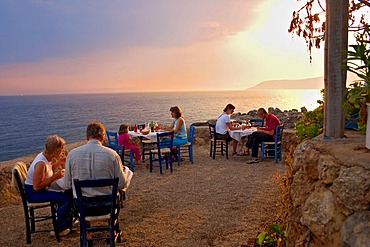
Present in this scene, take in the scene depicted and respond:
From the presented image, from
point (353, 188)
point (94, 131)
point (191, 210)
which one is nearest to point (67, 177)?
point (94, 131)

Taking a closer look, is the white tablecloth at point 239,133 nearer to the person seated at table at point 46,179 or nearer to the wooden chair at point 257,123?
the wooden chair at point 257,123

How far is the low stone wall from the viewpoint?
5.68 ft

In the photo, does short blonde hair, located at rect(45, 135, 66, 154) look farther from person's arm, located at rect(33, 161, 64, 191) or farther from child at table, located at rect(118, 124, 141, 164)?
child at table, located at rect(118, 124, 141, 164)

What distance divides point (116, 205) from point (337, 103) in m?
2.42

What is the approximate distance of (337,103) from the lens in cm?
272

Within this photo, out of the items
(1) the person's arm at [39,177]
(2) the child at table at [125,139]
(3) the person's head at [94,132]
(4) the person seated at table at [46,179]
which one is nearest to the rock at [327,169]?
(3) the person's head at [94,132]

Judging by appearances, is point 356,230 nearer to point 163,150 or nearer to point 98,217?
→ point 98,217

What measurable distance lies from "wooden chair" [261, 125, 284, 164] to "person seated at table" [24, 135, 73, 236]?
5.23m

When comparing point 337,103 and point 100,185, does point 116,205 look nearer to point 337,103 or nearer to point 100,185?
point 100,185

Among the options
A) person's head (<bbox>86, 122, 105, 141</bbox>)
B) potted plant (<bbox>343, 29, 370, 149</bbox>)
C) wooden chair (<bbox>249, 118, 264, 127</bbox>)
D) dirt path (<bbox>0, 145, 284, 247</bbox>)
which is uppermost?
potted plant (<bbox>343, 29, 370, 149</bbox>)

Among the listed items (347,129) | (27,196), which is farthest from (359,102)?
(27,196)

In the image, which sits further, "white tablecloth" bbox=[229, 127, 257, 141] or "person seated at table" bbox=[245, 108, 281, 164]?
"white tablecloth" bbox=[229, 127, 257, 141]

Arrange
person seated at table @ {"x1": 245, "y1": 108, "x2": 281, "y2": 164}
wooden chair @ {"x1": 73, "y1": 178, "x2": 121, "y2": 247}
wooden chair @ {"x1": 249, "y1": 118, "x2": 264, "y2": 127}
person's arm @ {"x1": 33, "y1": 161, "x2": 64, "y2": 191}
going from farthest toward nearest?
wooden chair @ {"x1": 249, "y1": 118, "x2": 264, "y2": 127}, person seated at table @ {"x1": 245, "y1": 108, "x2": 281, "y2": 164}, person's arm @ {"x1": 33, "y1": 161, "x2": 64, "y2": 191}, wooden chair @ {"x1": 73, "y1": 178, "x2": 121, "y2": 247}

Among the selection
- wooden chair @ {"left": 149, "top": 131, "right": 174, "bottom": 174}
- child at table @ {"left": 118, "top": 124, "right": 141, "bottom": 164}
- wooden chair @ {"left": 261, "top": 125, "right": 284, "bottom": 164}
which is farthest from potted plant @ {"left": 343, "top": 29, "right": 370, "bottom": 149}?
child at table @ {"left": 118, "top": 124, "right": 141, "bottom": 164}
